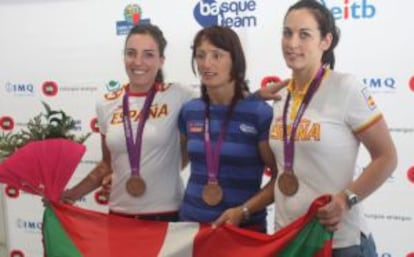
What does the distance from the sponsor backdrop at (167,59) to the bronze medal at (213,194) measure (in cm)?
108

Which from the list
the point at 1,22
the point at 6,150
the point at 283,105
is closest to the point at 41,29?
the point at 1,22

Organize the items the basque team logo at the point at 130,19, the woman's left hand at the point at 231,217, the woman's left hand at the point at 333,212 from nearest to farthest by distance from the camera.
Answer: the woman's left hand at the point at 333,212 < the woman's left hand at the point at 231,217 < the basque team logo at the point at 130,19

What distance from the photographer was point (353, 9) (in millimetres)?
2705

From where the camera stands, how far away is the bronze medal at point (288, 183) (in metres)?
1.67

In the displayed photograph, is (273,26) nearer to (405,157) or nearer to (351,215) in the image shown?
(405,157)

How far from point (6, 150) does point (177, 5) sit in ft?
4.37

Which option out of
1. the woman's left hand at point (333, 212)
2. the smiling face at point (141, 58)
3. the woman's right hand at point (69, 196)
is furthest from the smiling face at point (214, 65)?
the woman's right hand at point (69, 196)

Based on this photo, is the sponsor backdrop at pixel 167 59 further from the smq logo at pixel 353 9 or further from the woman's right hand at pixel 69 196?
the woman's right hand at pixel 69 196

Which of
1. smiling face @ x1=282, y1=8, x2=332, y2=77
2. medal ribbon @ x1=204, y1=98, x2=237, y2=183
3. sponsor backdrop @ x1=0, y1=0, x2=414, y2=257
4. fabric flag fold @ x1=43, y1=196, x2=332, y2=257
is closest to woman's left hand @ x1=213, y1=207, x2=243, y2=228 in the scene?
fabric flag fold @ x1=43, y1=196, x2=332, y2=257

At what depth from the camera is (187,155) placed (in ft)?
6.88

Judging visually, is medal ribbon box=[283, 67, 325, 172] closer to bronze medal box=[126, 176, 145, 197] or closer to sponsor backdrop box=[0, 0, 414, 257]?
bronze medal box=[126, 176, 145, 197]

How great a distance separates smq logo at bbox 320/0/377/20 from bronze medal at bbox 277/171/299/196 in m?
1.31

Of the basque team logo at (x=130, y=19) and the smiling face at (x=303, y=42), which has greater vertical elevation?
the basque team logo at (x=130, y=19)

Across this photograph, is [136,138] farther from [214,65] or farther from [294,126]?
[294,126]
